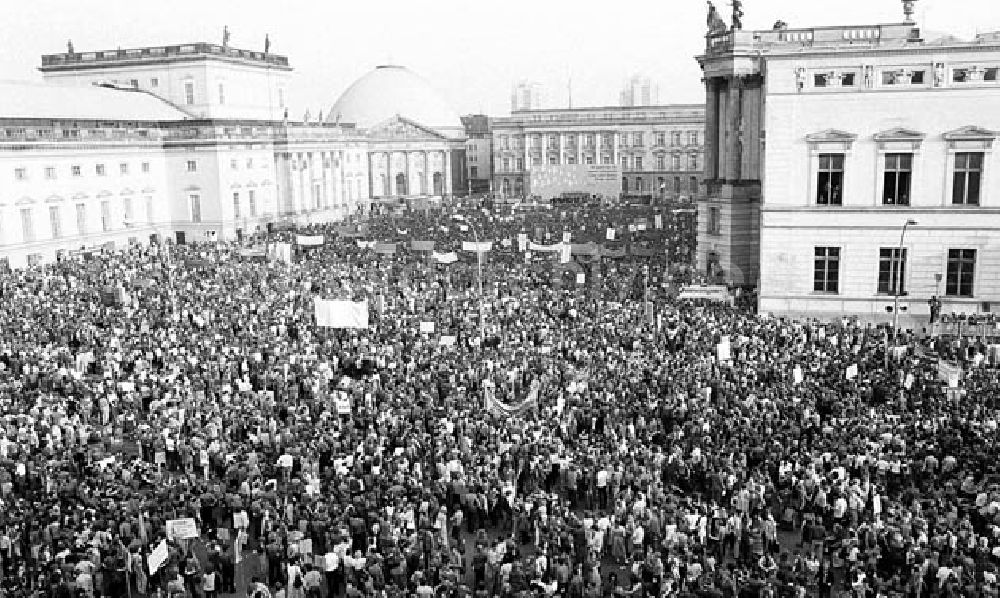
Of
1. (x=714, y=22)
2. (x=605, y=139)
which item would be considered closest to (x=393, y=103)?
(x=605, y=139)

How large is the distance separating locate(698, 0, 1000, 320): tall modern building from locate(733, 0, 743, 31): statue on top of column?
5373mm

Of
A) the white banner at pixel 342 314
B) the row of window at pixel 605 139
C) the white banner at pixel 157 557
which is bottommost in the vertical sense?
the white banner at pixel 157 557

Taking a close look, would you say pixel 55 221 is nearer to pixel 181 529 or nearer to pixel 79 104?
pixel 79 104

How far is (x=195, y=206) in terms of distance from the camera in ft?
228

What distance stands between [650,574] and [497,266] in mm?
33924

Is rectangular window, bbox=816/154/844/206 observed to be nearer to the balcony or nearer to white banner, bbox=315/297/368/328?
white banner, bbox=315/297/368/328

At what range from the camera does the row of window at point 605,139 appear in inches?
4461

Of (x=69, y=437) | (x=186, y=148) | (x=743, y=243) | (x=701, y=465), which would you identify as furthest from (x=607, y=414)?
(x=186, y=148)

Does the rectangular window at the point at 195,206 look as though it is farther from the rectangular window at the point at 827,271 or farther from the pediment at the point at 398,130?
the rectangular window at the point at 827,271

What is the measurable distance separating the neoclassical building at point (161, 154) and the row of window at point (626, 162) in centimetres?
2613

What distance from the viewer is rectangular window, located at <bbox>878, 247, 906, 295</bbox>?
38250 millimetres

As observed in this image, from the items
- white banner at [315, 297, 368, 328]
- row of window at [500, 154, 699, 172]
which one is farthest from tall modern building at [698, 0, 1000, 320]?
row of window at [500, 154, 699, 172]

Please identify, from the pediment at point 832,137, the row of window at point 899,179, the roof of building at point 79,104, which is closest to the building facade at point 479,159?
the roof of building at point 79,104

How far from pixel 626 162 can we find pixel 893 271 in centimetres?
7998
